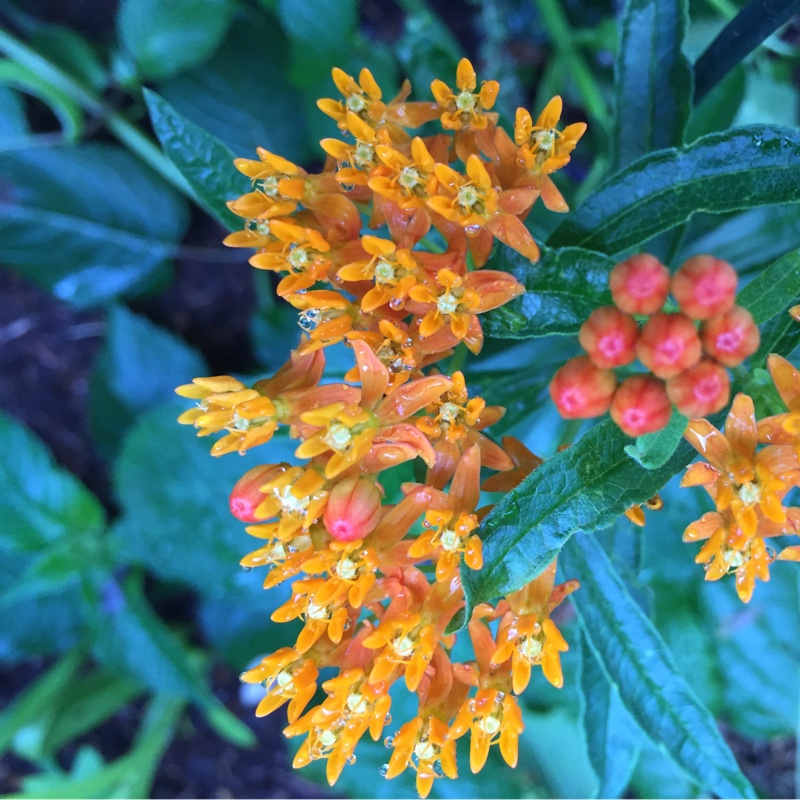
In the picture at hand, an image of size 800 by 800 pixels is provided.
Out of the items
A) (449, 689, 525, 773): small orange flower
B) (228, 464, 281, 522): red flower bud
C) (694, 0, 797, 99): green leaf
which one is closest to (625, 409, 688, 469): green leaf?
(449, 689, 525, 773): small orange flower

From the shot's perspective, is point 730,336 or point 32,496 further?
point 32,496

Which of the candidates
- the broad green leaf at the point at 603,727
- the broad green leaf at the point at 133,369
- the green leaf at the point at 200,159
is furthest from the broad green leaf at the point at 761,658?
the broad green leaf at the point at 133,369

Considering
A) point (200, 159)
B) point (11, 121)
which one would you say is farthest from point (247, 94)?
point (200, 159)

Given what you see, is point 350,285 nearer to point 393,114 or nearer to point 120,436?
point 393,114

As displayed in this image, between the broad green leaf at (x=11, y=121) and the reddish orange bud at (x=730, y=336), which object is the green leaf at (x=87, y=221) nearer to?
the broad green leaf at (x=11, y=121)

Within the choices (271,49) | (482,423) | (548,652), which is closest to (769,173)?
(482,423)

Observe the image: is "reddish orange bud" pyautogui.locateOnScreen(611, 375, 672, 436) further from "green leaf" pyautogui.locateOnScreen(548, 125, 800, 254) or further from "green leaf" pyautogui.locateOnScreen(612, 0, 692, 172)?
"green leaf" pyautogui.locateOnScreen(612, 0, 692, 172)

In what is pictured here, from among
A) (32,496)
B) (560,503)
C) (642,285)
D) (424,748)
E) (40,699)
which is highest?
(642,285)

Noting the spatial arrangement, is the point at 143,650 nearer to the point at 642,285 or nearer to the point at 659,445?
the point at 659,445
